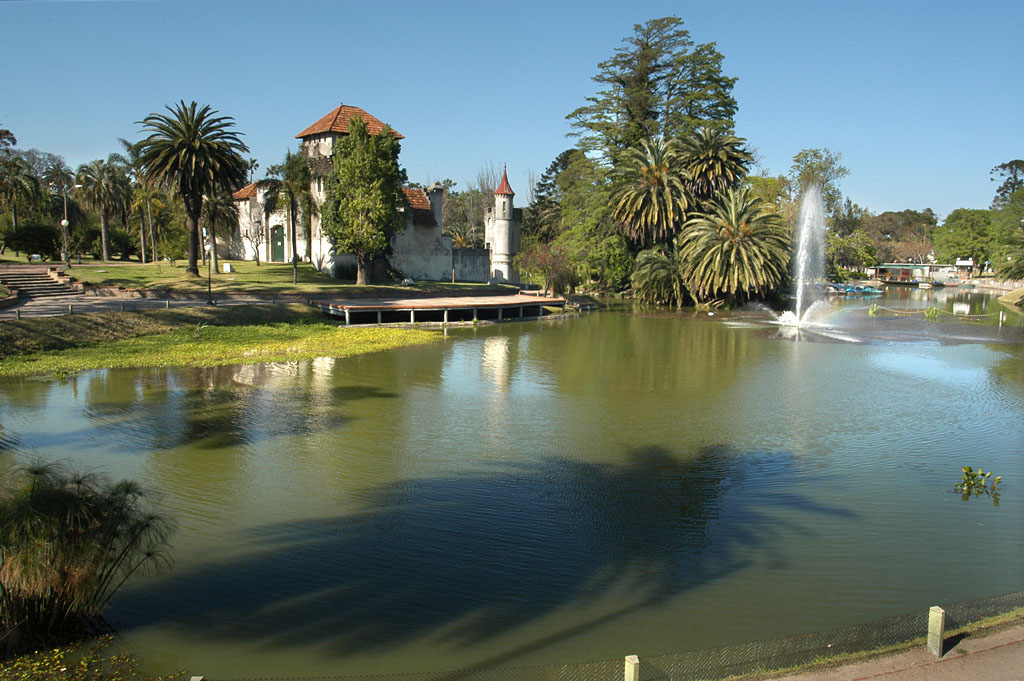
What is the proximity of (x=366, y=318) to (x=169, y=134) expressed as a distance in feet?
45.3

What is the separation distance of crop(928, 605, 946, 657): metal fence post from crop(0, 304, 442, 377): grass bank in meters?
20.9

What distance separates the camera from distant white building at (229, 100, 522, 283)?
46.2 meters

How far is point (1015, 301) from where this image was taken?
187ft

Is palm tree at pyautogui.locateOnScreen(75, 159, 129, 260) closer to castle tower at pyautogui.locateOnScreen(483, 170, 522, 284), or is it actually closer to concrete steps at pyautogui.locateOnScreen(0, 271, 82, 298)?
concrete steps at pyautogui.locateOnScreen(0, 271, 82, 298)

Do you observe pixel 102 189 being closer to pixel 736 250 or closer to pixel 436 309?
pixel 436 309

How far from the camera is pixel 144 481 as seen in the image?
38.1 feet

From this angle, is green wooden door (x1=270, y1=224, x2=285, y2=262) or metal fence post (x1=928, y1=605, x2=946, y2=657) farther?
green wooden door (x1=270, y1=224, x2=285, y2=262)

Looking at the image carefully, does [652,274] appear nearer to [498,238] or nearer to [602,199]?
[602,199]

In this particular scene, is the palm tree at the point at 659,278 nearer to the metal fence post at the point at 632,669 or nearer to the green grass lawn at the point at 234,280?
the green grass lawn at the point at 234,280

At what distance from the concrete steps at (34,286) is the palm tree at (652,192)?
34568 millimetres

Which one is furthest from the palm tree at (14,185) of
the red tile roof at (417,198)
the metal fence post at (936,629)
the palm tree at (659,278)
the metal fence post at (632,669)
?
the metal fence post at (936,629)

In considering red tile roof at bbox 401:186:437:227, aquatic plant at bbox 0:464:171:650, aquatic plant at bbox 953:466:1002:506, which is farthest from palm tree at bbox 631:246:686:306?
aquatic plant at bbox 0:464:171:650

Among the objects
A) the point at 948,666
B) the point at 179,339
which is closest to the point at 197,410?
the point at 179,339

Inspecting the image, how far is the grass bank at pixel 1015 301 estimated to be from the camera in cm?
5356
